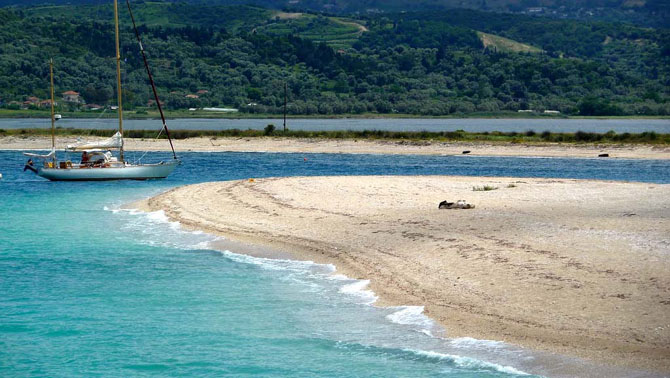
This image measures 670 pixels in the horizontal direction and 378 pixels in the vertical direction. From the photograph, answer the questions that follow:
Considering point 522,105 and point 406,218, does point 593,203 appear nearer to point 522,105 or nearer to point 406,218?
point 406,218

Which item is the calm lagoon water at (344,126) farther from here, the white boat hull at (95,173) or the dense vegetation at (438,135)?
the white boat hull at (95,173)

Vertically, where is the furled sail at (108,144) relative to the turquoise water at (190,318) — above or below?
above

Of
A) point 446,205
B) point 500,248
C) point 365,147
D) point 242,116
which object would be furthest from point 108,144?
point 242,116

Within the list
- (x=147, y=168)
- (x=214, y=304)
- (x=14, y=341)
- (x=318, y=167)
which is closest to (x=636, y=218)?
(x=214, y=304)

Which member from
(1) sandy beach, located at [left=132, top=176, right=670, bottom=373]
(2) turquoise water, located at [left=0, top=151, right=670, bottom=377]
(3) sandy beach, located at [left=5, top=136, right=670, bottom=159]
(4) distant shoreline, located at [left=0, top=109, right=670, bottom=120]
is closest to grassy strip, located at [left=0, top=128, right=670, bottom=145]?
(3) sandy beach, located at [left=5, top=136, right=670, bottom=159]

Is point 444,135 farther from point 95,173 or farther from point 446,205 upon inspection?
point 446,205

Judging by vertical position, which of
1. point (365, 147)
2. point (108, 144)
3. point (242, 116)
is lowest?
point (242, 116)

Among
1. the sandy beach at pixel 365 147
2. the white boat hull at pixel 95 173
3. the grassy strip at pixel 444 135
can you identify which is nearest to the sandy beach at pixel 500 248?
the white boat hull at pixel 95 173
